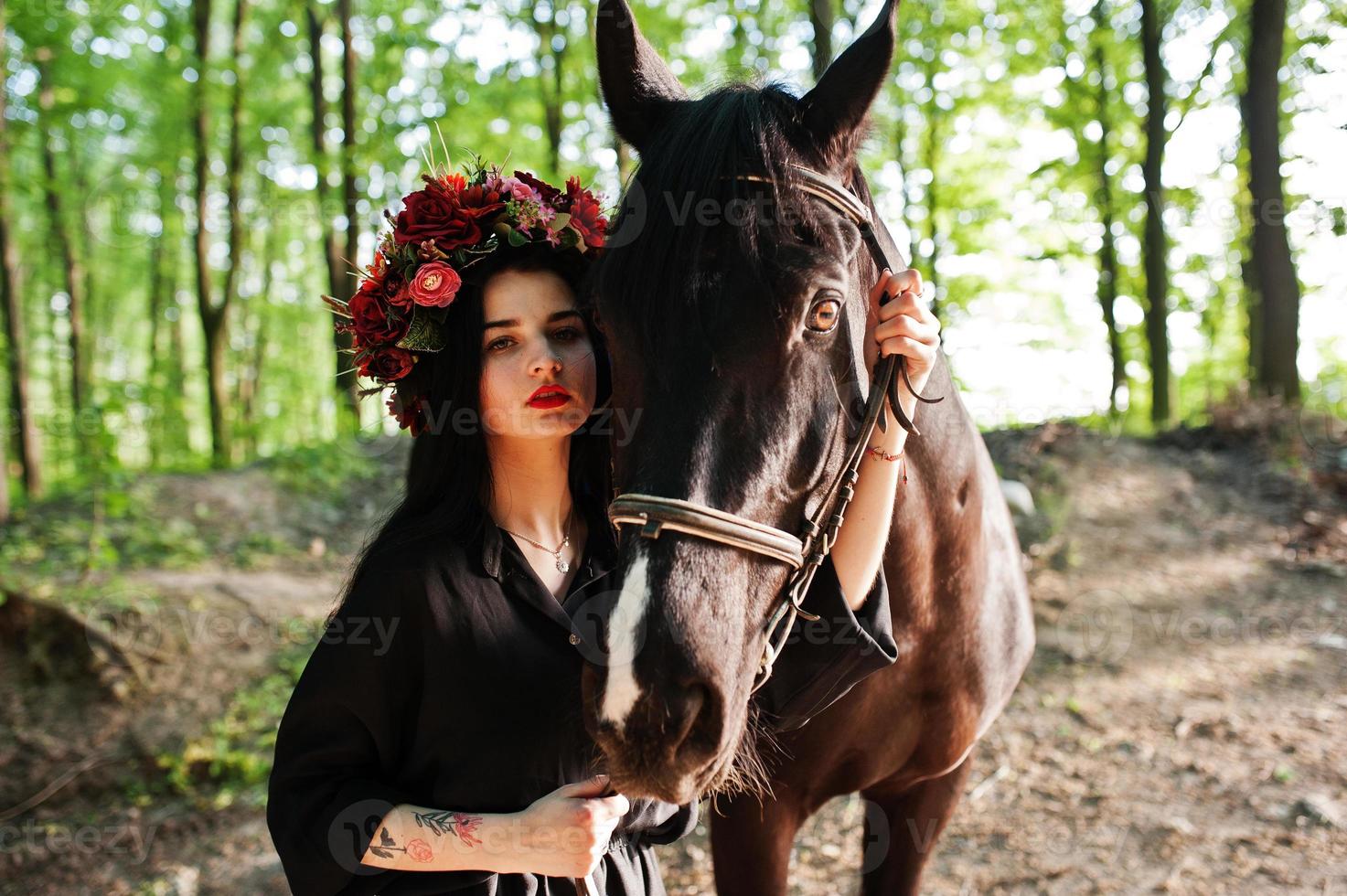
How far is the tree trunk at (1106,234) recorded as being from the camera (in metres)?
14.1

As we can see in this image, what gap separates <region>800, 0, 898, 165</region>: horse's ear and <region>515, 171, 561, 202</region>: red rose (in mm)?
616

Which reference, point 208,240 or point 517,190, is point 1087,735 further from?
point 208,240

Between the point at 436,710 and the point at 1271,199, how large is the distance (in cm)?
1056

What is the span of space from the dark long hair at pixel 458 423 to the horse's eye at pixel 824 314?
495 millimetres

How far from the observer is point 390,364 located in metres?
1.85

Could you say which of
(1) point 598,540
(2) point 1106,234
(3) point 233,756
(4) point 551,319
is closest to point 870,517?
(1) point 598,540

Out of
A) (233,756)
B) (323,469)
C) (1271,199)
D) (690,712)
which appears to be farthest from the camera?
(323,469)

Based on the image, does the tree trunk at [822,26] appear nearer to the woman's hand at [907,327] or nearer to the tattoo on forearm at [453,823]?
the woman's hand at [907,327]

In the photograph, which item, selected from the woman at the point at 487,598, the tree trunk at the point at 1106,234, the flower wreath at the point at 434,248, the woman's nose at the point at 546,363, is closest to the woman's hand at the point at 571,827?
the woman at the point at 487,598

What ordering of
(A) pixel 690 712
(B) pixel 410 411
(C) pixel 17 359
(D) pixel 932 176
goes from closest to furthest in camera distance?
(A) pixel 690 712
(B) pixel 410 411
(C) pixel 17 359
(D) pixel 932 176

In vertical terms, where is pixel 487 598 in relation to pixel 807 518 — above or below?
below

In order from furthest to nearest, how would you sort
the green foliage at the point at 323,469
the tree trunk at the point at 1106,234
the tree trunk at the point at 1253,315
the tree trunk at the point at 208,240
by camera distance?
the tree trunk at the point at 1106,234, the tree trunk at the point at 208,240, the tree trunk at the point at 1253,315, the green foliage at the point at 323,469

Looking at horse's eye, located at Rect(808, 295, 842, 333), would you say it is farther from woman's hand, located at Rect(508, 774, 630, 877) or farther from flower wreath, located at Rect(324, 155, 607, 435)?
woman's hand, located at Rect(508, 774, 630, 877)

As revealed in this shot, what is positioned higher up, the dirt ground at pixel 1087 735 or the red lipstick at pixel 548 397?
the red lipstick at pixel 548 397
